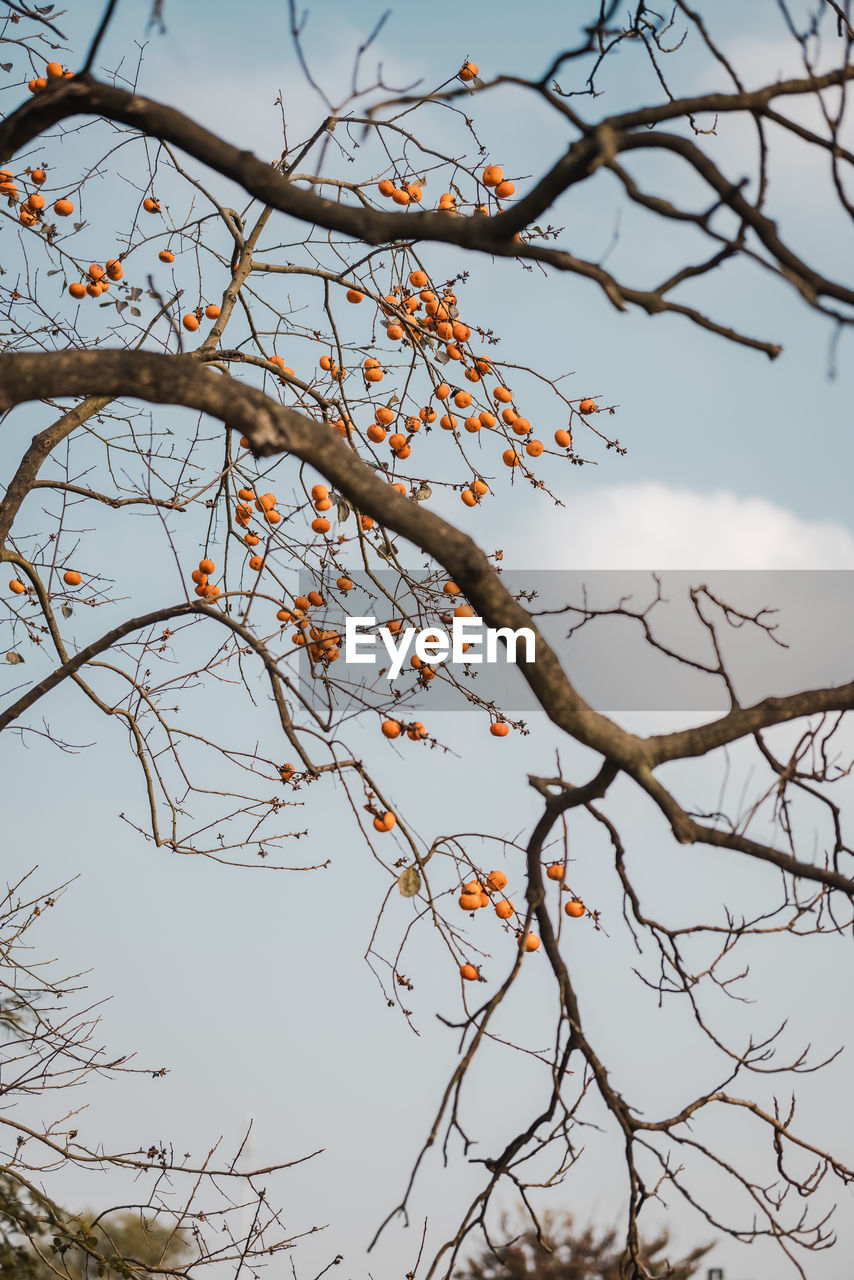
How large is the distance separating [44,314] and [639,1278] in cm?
383

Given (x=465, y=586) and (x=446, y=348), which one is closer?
(x=465, y=586)

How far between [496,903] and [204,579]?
169 cm

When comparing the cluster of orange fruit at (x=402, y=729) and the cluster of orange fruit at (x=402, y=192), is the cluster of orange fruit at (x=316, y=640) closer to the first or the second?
the cluster of orange fruit at (x=402, y=729)

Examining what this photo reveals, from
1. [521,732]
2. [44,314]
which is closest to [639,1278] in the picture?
[521,732]

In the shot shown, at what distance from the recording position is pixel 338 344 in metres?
4.45

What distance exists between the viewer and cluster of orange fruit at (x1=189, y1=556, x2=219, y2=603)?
4055 mm

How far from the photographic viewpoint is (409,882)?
2.79 metres

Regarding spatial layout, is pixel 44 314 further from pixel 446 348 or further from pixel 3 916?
pixel 3 916

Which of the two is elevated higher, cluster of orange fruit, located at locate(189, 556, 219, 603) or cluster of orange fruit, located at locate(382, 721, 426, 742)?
cluster of orange fruit, located at locate(189, 556, 219, 603)

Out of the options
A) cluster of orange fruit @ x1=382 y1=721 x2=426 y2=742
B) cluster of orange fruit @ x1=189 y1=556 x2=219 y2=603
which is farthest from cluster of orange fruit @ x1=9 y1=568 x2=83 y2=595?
cluster of orange fruit @ x1=382 y1=721 x2=426 y2=742

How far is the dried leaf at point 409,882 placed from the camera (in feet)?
9.08

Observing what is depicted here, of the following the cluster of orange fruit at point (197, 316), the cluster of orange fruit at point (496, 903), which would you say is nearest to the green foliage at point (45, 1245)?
the cluster of orange fruit at point (496, 903)

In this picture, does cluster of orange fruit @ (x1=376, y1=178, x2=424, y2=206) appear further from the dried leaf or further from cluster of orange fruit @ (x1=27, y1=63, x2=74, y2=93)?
the dried leaf

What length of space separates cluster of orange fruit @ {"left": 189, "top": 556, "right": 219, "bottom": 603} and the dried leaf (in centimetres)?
155
